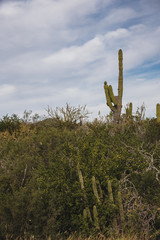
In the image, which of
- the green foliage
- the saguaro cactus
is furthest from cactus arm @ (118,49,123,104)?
the green foliage

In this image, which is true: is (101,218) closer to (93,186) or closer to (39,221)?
(93,186)

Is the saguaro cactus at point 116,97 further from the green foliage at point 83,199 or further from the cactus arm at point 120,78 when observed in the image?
the green foliage at point 83,199

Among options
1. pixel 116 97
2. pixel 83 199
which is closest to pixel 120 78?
pixel 116 97

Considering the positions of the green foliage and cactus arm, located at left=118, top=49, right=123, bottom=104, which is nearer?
the green foliage

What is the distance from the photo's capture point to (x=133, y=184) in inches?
226

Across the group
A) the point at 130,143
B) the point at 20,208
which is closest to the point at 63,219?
the point at 20,208

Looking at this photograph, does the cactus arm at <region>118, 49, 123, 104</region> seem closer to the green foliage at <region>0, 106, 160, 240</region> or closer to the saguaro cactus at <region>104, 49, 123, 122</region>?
the saguaro cactus at <region>104, 49, 123, 122</region>

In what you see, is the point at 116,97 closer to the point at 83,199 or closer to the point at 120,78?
the point at 120,78

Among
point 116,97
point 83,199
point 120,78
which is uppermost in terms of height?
point 120,78

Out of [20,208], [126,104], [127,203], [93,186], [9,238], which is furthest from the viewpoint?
[126,104]

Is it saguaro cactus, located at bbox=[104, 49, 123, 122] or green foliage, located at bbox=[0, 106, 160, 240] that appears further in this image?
saguaro cactus, located at bbox=[104, 49, 123, 122]

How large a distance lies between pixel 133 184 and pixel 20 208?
2.58m

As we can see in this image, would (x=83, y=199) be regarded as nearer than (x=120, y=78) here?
Yes

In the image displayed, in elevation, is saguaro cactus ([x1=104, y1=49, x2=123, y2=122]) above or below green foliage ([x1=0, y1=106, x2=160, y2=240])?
above
